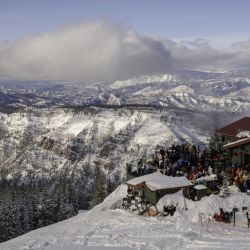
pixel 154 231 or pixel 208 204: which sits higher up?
pixel 208 204

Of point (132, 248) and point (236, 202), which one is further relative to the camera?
point (236, 202)

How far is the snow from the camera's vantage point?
29312 mm

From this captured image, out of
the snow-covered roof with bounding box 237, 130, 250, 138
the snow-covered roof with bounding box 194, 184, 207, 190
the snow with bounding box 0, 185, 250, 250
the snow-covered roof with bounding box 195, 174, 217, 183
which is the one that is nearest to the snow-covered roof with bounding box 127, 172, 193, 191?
the snow-covered roof with bounding box 195, 174, 217, 183

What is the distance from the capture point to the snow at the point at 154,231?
2931 cm

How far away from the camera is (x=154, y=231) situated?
32.9 m

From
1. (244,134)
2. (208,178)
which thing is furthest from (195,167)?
(244,134)

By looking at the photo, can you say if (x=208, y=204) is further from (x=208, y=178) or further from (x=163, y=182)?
(x=163, y=182)

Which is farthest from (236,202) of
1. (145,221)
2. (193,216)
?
(145,221)

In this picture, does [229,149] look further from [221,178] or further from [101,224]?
[101,224]

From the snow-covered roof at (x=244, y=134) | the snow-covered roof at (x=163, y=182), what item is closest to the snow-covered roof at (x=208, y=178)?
the snow-covered roof at (x=163, y=182)

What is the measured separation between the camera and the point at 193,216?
36.8m

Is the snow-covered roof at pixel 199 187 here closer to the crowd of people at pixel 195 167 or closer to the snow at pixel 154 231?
the snow at pixel 154 231

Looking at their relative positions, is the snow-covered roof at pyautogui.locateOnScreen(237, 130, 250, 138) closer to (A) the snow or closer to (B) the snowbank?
(B) the snowbank

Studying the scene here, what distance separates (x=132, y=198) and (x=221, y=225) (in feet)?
47.0
